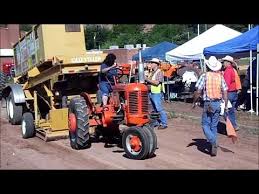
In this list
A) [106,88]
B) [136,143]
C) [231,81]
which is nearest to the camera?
[136,143]

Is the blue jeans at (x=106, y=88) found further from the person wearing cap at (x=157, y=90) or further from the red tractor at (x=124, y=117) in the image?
the person wearing cap at (x=157, y=90)

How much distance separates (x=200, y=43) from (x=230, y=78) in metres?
10.7

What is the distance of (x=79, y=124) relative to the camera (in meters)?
9.02

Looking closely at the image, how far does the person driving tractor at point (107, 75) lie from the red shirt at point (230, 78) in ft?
10.2

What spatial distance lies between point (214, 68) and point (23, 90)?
5.89 metres

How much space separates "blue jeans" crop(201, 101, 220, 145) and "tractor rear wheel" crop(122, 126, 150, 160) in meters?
1.15

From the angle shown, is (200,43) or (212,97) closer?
(212,97)

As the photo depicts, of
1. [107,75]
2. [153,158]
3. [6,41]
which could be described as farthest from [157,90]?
[6,41]

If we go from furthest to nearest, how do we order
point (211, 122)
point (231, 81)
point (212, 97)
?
1. point (231, 81)
2. point (211, 122)
3. point (212, 97)

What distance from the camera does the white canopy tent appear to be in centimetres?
2097

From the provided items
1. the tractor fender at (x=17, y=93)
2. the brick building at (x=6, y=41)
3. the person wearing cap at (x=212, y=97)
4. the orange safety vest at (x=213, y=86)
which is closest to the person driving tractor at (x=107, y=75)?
the person wearing cap at (x=212, y=97)

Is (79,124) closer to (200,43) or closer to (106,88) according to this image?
(106,88)

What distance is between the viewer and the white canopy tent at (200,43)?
20969mm

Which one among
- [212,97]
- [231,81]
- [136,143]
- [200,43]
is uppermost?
[200,43]
